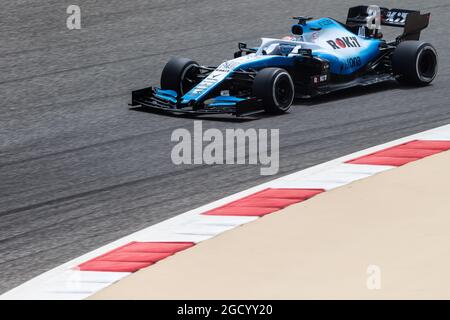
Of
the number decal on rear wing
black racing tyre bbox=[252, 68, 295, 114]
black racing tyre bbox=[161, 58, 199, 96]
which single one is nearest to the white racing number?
the number decal on rear wing

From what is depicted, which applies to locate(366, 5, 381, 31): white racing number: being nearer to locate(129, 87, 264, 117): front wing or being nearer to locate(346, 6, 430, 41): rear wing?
locate(346, 6, 430, 41): rear wing

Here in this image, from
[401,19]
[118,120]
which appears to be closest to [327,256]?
[118,120]

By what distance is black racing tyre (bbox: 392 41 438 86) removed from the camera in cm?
1154

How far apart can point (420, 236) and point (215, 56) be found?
7.48 metres

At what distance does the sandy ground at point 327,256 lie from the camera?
564 cm

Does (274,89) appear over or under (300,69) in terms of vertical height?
under

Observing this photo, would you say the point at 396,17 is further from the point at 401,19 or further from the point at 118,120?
the point at 118,120

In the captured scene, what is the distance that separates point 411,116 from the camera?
10.4m

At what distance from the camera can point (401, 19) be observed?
486 inches

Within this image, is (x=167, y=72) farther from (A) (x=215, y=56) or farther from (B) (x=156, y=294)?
(B) (x=156, y=294)

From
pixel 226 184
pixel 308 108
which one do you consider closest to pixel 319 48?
pixel 308 108

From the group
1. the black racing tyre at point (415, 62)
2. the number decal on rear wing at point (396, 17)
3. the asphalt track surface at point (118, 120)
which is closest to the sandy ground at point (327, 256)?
the asphalt track surface at point (118, 120)

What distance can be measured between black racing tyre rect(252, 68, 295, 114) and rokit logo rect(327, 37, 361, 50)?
1.03 metres

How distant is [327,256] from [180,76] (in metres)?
5.26
